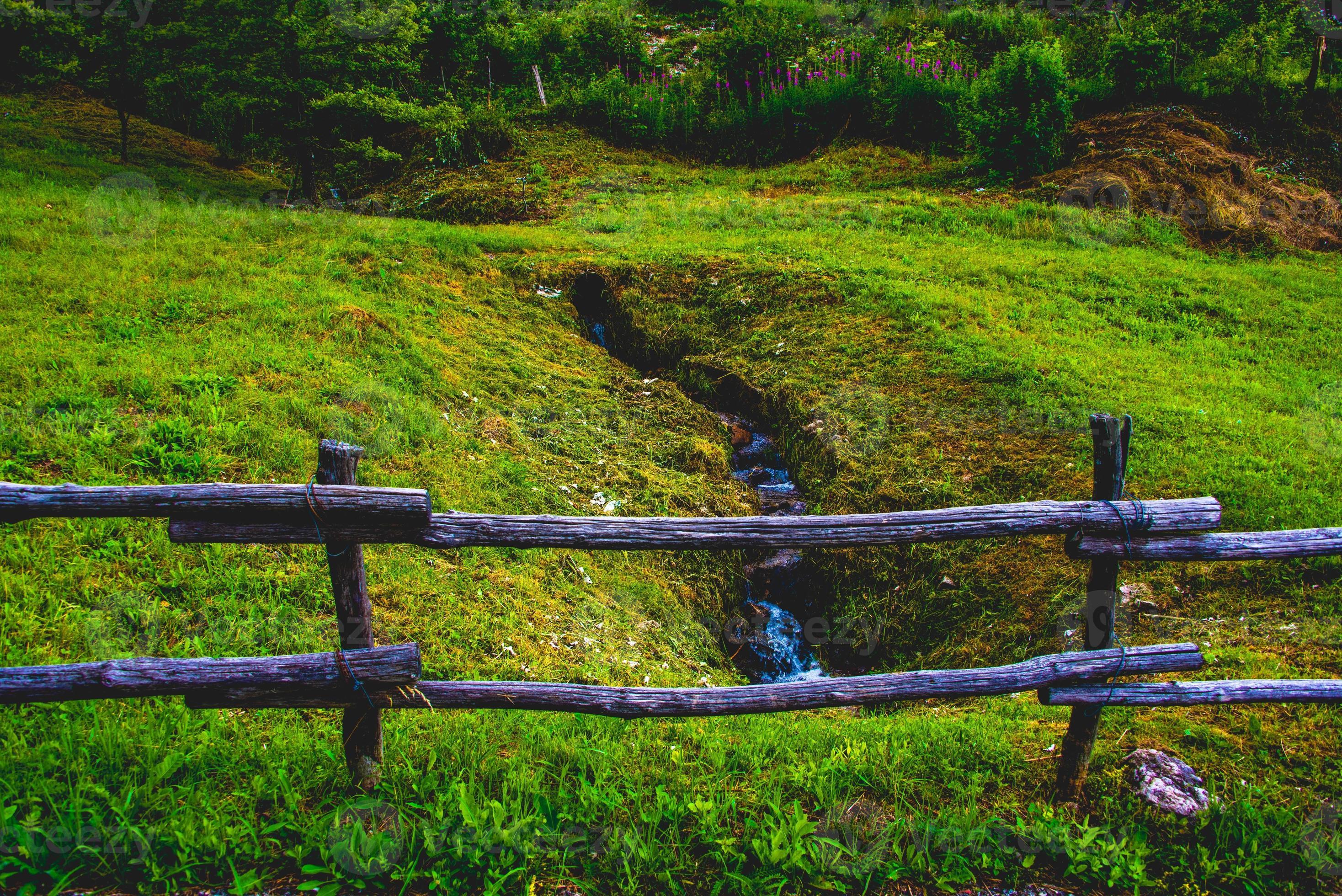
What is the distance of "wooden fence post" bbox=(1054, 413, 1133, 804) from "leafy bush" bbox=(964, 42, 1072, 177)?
40.3 ft

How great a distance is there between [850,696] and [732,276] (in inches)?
328

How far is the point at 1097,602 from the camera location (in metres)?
3.38

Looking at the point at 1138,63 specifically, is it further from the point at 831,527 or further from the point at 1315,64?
the point at 831,527

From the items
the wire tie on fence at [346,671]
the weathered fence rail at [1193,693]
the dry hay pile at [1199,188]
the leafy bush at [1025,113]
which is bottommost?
the weathered fence rail at [1193,693]

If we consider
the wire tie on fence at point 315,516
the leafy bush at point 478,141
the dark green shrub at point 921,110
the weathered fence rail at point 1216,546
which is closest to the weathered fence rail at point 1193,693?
the weathered fence rail at point 1216,546

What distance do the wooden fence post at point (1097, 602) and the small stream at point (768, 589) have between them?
1701 mm

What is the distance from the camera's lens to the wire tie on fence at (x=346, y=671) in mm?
3104

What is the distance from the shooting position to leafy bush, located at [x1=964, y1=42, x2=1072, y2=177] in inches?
513

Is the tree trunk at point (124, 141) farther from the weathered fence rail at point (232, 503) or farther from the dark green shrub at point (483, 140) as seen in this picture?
the weathered fence rail at point (232, 503)

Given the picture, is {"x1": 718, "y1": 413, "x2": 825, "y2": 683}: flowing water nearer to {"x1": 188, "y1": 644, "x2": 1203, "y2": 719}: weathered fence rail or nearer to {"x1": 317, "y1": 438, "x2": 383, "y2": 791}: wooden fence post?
{"x1": 188, "y1": 644, "x2": 1203, "y2": 719}: weathered fence rail

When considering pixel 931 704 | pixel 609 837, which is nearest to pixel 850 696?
pixel 609 837

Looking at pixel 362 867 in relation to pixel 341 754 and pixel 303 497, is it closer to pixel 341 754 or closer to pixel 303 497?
pixel 341 754

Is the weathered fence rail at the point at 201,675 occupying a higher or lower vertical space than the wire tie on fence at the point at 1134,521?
lower

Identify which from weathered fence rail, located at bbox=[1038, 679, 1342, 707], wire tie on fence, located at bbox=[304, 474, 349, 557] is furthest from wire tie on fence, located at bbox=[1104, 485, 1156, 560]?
wire tie on fence, located at bbox=[304, 474, 349, 557]
